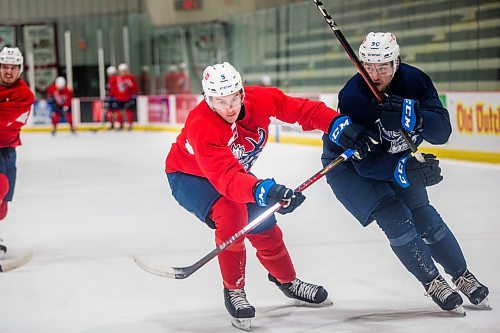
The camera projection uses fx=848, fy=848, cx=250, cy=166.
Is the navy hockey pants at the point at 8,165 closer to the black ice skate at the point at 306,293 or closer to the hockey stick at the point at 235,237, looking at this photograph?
the hockey stick at the point at 235,237

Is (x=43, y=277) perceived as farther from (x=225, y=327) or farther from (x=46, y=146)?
(x=46, y=146)

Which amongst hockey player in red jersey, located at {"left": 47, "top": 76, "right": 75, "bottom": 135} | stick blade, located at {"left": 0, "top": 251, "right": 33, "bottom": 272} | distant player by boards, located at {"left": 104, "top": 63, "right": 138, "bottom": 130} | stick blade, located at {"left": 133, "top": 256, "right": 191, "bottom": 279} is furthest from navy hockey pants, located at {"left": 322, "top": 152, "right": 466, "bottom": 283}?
distant player by boards, located at {"left": 104, "top": 63, "right": 138, "bottom": 130}

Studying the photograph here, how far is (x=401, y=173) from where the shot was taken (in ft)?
9.82

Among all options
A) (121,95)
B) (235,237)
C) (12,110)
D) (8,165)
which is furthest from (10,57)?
(121,95)

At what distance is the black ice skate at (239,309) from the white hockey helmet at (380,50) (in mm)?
956

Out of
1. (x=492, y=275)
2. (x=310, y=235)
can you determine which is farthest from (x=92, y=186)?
(x=492, y=275)

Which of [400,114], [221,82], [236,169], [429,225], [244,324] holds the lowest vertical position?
[244,324]

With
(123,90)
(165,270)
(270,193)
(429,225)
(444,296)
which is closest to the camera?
(270,193)

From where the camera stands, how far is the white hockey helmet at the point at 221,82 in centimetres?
282

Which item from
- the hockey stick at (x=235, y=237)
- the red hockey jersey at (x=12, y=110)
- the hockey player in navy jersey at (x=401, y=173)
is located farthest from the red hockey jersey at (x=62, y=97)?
the hockey player in navy jersey at (x=401, y=173)

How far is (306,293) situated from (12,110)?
221 cm

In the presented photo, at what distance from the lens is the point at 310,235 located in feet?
15.9

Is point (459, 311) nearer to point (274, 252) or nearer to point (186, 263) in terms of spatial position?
point (274, 252)

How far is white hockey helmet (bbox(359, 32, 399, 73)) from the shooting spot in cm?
295
